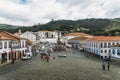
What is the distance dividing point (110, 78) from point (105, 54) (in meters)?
44.3

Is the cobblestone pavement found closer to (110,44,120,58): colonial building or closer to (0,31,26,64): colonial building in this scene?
(0,31,26,64): colonial building

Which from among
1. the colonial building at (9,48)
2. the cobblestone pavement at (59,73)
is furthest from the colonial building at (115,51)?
the colonial building at (9,48)

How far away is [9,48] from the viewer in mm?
55281

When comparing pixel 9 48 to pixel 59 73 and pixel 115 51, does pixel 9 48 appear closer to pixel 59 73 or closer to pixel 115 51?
pixel 59 73

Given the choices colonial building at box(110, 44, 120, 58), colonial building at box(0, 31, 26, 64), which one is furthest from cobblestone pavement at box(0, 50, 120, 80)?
colonial building at box(110, 44, 120, 58)

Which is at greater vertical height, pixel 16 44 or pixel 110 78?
pixel 16 44

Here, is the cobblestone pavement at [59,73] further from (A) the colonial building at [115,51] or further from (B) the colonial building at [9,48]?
(A) the colonial building at [115,51]

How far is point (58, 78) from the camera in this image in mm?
33469

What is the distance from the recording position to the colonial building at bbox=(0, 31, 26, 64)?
166ft

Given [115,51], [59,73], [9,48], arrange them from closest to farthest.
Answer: [59,73]
[9,48]
[115,51]

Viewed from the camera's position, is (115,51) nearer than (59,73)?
No

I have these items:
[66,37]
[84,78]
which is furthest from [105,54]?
[66,37]

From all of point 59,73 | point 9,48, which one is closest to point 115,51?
point 9,48

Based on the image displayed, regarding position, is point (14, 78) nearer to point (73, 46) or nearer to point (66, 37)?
point (73, 46)
